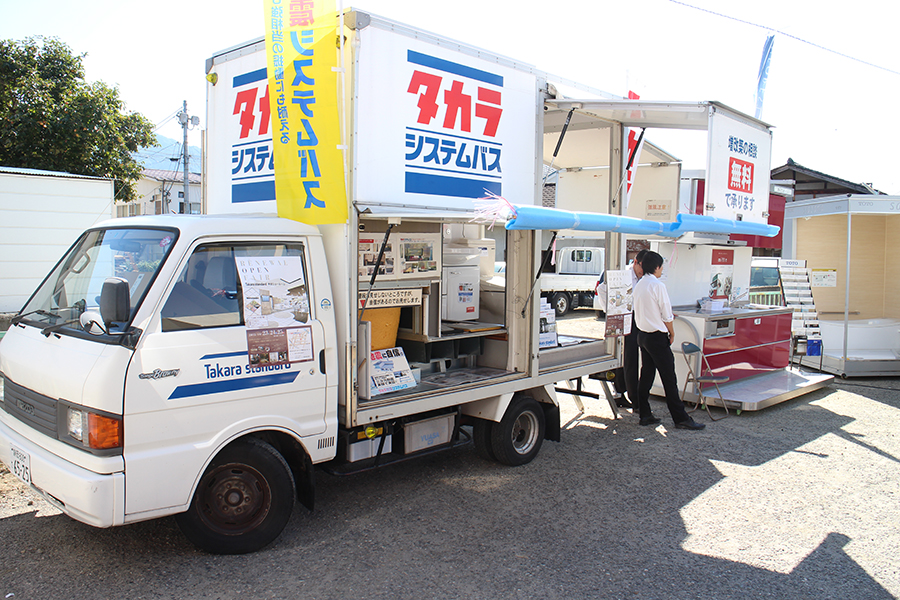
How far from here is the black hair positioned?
22.9 feet

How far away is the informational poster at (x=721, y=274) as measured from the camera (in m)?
8.86

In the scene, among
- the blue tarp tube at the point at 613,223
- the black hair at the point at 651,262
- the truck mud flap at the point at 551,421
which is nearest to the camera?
the blue tarp tube at the point at 613,223

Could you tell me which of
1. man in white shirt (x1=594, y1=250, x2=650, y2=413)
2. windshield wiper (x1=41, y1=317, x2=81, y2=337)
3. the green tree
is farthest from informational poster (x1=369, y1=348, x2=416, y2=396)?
the green tree

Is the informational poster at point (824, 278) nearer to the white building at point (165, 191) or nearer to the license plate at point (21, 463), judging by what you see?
the license plate at point (21, 463)

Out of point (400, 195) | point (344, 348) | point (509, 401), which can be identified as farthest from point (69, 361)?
point (509, 401)

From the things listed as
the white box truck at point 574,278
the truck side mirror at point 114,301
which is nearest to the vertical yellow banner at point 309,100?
the truck side mirror at point 114,301

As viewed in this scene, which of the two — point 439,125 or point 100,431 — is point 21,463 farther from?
point 439,125

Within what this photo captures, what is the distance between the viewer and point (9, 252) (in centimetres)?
1077

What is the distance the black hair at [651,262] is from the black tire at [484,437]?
2759 millimetres

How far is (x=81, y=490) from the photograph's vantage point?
3211 millimetres

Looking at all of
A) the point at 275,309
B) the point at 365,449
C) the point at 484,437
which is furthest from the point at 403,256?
the point at 484,437

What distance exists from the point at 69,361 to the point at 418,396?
2.17 m

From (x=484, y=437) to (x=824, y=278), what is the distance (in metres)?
8.07

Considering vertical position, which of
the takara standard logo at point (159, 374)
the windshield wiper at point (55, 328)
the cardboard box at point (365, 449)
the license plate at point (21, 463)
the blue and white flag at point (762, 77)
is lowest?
the cardboard box at point (365, 449)
